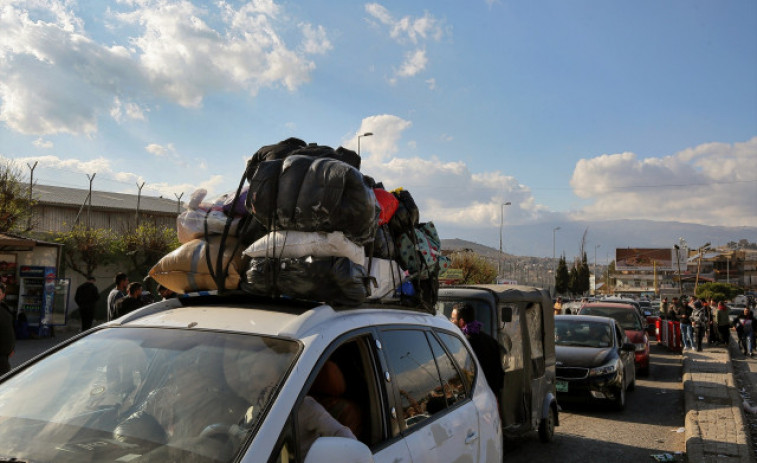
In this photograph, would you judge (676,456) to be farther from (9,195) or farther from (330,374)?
(9,195)

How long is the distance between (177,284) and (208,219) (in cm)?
41

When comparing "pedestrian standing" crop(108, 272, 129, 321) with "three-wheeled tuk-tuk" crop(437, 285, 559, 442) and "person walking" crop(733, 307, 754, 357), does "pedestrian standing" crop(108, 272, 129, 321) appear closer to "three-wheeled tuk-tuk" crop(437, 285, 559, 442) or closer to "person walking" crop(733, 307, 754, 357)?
"three-wheeled tuk-tuk" crop(437, 285, 559, 442)

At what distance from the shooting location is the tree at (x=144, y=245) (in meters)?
22.6

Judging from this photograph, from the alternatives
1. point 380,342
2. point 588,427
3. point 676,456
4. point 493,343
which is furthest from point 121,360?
point 588,427

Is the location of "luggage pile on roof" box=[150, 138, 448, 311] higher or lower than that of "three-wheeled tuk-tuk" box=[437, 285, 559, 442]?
higher

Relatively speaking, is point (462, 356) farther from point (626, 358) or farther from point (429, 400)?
point (626, 358)

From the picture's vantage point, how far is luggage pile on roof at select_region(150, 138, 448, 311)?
296cm

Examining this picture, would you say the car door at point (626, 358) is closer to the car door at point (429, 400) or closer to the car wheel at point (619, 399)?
the car wheel at point (619, 399)

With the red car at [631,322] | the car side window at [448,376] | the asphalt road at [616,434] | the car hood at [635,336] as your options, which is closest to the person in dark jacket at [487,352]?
the asphalt road at [616,434]

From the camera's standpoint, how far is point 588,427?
30.6 feet

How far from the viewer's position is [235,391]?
2.43 metres

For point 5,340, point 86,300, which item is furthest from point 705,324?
point 5,340

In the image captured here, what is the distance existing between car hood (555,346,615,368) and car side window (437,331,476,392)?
711 cm

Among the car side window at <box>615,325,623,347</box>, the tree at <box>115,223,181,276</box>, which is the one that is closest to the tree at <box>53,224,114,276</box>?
the tree at <box>115,223,181,276</box>
